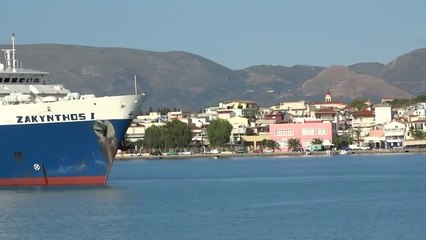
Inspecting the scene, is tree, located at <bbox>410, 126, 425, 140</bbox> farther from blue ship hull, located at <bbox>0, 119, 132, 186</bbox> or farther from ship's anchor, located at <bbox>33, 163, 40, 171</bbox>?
ship's anchor, located at <bbox>33, 163, 40, 171</bbox>

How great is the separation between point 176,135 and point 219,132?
635cm

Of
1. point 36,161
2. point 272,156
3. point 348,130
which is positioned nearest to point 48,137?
point 36,161

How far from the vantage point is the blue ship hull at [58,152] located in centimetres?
5766

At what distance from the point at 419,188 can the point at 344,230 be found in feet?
79.6

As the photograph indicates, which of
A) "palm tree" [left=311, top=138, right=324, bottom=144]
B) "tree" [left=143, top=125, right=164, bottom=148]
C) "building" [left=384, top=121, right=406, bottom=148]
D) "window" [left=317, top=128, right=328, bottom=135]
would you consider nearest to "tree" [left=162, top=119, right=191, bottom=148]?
"tree" [left=143, top=125, right=164, bottom=148]

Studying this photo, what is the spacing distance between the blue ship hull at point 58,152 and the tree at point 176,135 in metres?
112

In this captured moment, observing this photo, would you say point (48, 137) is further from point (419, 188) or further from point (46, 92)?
point (419, 188)

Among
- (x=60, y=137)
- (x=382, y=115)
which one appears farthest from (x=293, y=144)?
(x=60, y=137)

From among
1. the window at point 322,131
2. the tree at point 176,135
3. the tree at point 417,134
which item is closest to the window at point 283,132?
the window at point 322,131

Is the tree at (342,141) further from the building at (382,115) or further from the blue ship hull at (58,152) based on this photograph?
the blue ship hull at (58,152)

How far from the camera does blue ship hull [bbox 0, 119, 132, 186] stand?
5766cm

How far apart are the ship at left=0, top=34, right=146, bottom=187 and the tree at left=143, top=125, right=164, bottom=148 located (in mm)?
114253

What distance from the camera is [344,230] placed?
4112 cm

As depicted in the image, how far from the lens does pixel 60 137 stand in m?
57.6
